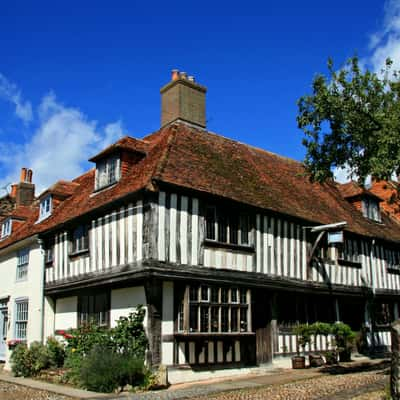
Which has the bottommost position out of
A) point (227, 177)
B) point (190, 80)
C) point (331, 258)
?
point (331, 258)

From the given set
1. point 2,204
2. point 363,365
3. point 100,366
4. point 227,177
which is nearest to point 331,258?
point 363,365

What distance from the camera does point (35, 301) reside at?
16.8 meters

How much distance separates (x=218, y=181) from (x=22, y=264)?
8454 mm

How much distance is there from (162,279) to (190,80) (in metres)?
7.50

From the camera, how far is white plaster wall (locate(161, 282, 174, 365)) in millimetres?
11867

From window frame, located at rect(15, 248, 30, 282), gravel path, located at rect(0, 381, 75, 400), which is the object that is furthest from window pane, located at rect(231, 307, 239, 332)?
window frame, located at rect(15, 248, 30, 282)

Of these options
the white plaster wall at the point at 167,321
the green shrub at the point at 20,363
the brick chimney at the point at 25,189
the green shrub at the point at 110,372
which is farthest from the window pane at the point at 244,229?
the brick chimney at the point at 25,189

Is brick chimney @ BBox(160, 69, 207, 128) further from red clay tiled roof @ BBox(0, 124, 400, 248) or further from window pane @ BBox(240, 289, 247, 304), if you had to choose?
window pane @ BBox(240, 289, 247, 304)

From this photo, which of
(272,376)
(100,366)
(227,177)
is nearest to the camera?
(100,366)

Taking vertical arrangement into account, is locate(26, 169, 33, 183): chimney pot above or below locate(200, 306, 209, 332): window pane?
above

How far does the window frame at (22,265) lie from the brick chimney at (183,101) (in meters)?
6.60

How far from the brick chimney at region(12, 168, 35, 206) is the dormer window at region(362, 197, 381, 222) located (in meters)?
14.3

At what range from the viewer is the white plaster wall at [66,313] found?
1550 centimetres

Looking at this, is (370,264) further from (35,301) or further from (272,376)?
(35,301)
